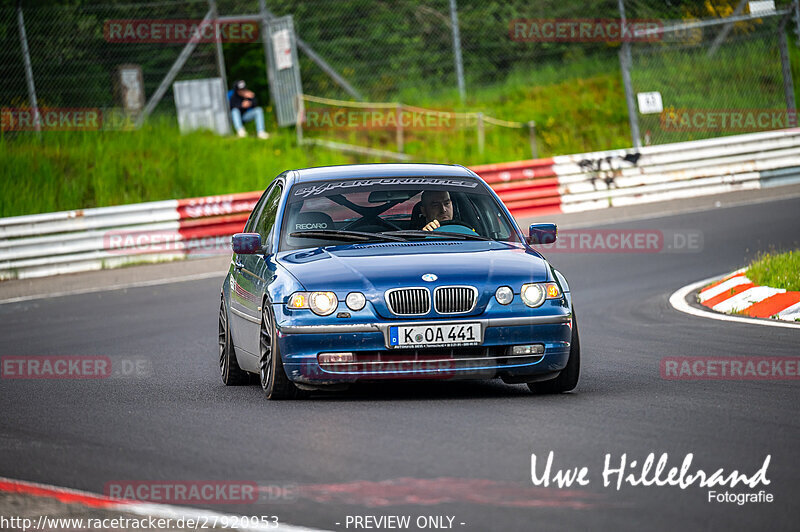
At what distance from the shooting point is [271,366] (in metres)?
8.14

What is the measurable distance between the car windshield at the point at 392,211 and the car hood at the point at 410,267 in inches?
12.0

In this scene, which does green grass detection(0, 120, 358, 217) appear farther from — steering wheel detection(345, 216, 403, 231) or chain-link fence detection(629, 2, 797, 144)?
steering wheel detection(345, 216, 403, 231)

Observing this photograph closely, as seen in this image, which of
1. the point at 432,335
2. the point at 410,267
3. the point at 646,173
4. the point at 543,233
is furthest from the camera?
the point at 646,173

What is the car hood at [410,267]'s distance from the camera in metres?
7.80

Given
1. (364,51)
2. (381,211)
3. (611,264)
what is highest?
(364,51)

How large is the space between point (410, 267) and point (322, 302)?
56 cm

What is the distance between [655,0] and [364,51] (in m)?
6.12

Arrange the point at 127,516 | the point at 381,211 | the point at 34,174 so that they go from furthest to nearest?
the point at 34,174 → the point at 381,211 → the point at 127,516

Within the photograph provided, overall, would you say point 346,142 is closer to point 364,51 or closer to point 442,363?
point 364,51

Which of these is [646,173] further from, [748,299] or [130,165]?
[748,299]

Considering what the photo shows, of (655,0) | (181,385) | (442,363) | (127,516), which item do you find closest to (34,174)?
(655,0)

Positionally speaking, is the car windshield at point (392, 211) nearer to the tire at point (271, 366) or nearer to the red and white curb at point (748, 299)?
the tire at point (271, 366)

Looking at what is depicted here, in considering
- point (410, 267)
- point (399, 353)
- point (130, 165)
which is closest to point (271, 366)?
point (399, 353)

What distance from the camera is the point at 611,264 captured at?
1698 cm
